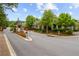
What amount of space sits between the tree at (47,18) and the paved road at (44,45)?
8.5 inches

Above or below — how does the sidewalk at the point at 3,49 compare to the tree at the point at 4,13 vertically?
below

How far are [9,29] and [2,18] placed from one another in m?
0.24

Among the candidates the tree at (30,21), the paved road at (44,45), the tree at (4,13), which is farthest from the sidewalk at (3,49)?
the tree at (30,21)

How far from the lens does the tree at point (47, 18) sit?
4574 millimetres

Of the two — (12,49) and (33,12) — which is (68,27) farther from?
(12,49)

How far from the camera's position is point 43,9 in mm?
4578

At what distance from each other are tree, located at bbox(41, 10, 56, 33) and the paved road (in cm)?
22

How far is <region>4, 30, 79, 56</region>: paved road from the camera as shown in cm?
444

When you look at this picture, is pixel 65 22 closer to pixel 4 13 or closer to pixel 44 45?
pixel 44 45

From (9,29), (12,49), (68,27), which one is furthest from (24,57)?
(68,27)

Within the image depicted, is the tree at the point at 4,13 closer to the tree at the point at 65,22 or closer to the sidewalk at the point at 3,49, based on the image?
the sidewalk at the point at 3,49

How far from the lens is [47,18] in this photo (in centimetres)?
465

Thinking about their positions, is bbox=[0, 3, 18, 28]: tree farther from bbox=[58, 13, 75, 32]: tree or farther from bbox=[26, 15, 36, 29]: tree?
bbox=[58, 13, 75, 32]: tree

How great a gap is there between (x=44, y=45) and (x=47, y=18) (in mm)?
482
